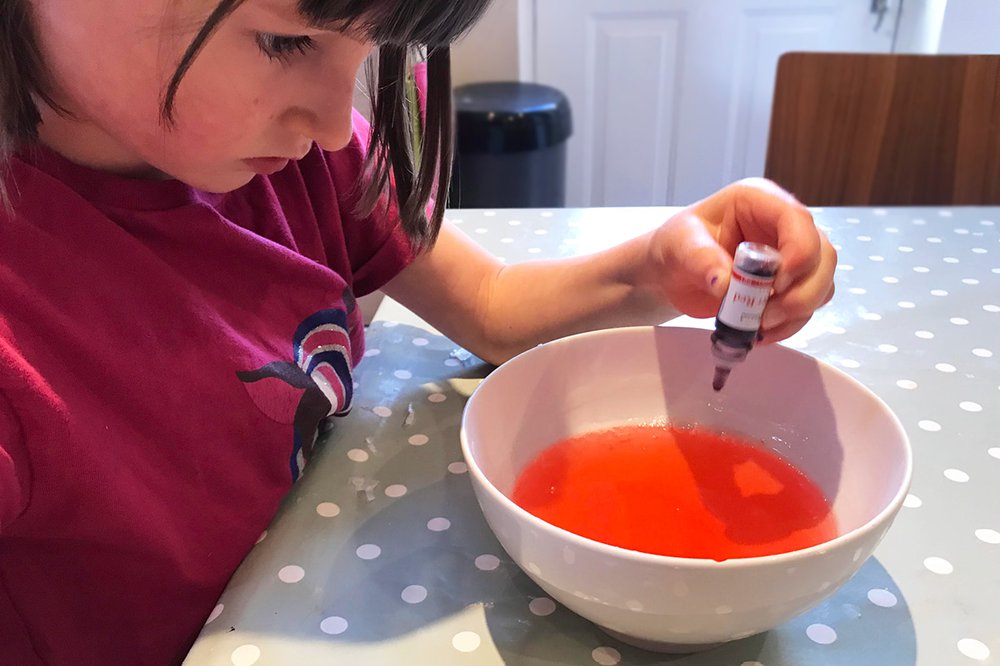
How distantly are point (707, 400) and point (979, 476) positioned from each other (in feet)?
0.60

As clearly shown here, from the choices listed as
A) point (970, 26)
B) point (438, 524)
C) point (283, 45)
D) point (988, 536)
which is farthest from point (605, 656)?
point (970, 26)

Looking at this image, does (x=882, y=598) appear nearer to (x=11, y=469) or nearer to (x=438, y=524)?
(x=438, y=524)

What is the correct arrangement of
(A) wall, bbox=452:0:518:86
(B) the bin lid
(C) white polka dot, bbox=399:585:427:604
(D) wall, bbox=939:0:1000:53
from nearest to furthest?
(C) white polka dot, bbox=399:585:427:604 → (D) wall, bbox=939:0:1000:53 → (B) the bin lid → (A) wall, bbox=452:0:518:86

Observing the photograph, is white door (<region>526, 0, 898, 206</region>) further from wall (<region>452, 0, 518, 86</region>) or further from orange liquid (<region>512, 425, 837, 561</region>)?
orange liquid (<region>512, 425, 837, 561</region>)

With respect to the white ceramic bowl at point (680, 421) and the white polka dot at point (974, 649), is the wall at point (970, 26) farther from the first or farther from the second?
the white polka dot at point (974, 649)

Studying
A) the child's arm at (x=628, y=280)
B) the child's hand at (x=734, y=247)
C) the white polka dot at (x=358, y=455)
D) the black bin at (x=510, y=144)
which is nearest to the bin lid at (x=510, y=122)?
the black bin at (x=510, y=144)

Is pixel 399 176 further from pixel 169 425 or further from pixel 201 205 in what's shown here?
pixel 169 425

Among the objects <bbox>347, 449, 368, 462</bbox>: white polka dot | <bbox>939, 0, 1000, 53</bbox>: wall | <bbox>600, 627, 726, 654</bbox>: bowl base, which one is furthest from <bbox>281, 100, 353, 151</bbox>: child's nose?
<bbox>939, 0, 1000, 53</bbox>: wall

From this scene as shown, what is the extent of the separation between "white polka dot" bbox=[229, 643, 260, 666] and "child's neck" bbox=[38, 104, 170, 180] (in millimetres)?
313

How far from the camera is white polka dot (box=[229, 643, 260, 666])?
0.43 m

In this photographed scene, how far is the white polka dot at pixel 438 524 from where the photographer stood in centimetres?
52

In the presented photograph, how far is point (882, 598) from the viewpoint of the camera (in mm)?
460

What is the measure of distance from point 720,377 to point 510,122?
1.44 m

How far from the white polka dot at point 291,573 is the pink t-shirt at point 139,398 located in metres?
0.07
